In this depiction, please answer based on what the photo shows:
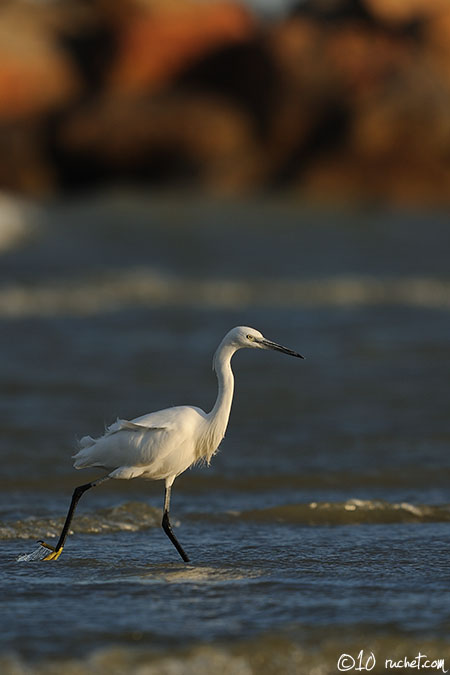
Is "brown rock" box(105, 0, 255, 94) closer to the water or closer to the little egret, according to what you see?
the water

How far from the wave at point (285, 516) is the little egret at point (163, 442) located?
2.29 feet

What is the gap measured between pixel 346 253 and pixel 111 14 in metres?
19.1

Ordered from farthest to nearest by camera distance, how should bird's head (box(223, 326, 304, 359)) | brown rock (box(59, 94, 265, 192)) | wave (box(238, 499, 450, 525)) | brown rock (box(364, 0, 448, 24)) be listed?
brown rock (box(364, 0, 448, 24)) → brown rock (box(59, 94, 265, 192)) → wave (box(238, 499, 450, 525)) → bird's head (box(223, 326, 304, 359))

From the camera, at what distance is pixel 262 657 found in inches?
140

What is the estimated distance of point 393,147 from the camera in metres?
28.8

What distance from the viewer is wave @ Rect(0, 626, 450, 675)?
11.3ft

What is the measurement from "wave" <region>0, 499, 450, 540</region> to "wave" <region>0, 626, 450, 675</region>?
75.3 inches

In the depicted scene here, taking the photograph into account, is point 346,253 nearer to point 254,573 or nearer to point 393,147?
point 393,147

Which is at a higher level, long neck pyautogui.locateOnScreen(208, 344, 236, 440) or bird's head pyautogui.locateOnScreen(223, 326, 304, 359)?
bird's head pyautogui.locateOnScreen(223, 326, 304, 359)

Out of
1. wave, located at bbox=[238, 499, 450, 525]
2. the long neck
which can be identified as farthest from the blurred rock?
the long neck

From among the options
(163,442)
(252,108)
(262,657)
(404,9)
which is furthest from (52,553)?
(404,9)

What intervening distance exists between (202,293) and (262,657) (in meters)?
13.1

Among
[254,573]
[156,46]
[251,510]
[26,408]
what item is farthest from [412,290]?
[156,46]

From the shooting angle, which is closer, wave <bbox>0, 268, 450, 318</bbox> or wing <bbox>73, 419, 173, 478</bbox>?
wing <bbox>73, 419, 173, 478</bbox>
